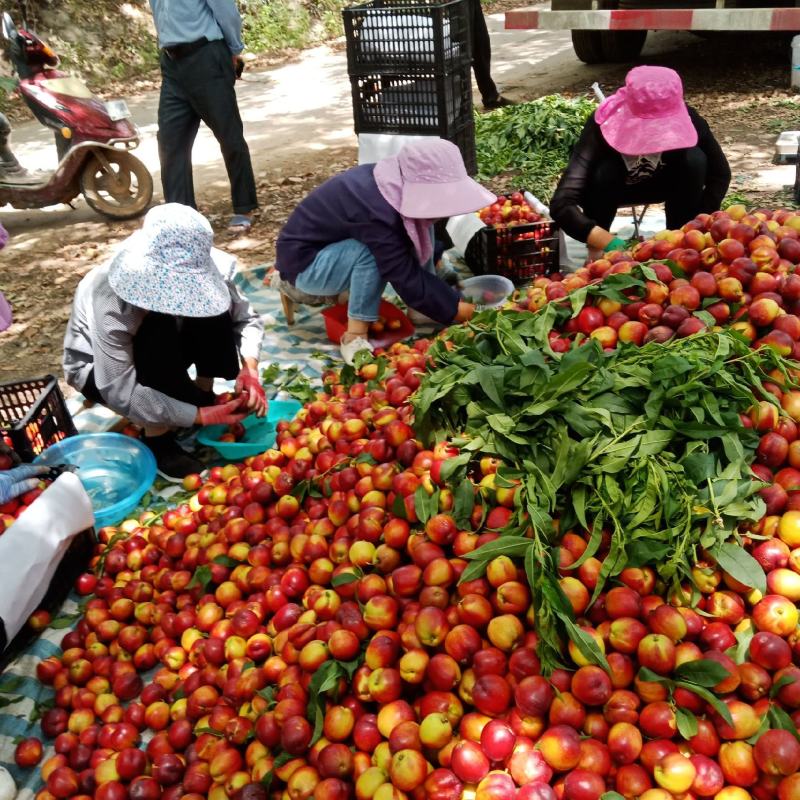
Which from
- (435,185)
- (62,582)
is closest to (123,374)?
(62,582)

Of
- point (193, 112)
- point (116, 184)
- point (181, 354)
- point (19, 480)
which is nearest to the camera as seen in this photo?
point (19, 480)

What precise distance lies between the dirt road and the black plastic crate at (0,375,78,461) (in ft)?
4.40

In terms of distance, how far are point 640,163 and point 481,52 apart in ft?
14.2

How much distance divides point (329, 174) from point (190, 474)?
4602 millimetres

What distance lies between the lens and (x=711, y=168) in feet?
13.4

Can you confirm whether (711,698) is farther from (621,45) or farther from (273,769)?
(621,45)

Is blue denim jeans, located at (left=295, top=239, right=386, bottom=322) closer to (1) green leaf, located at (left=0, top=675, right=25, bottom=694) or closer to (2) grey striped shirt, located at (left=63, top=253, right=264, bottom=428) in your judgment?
(2) grey striped shirt, located at (left=63, top=253, right=264, bottom=428)

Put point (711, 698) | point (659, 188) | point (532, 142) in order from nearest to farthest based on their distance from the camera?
point (711, 698), point (659, 188), point (532, 142)

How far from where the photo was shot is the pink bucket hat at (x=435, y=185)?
3389mm

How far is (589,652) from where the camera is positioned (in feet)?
5.11

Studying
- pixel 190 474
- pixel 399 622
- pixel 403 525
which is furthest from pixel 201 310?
pixel 399 622

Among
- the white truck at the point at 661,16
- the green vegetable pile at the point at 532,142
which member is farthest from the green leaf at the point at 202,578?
the white truck at the point at 661,16

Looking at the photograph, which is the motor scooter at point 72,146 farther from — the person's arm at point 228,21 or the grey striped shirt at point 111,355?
the grey striped shirt at point 111,355

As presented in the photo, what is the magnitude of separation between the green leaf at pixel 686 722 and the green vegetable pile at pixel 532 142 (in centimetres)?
510
